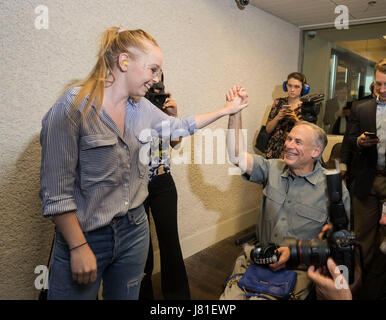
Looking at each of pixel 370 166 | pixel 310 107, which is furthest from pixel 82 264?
pixel 370 166

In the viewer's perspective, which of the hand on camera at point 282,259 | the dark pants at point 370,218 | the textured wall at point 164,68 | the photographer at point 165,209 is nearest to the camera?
the hand on camera at point 282,259

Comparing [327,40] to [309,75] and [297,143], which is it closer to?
[309,75]

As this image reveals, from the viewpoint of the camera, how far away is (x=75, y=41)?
1706 millimetres

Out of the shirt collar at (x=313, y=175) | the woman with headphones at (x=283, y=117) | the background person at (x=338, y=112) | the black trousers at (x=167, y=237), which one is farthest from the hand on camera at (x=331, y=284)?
the background person at (x=338, y=112)

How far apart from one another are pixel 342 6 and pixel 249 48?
0.95 meters

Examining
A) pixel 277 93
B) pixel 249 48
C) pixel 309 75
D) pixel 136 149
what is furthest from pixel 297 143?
pixel 309 75

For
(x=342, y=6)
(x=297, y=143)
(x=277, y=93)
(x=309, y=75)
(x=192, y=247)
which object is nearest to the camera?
(x=297, y=143)

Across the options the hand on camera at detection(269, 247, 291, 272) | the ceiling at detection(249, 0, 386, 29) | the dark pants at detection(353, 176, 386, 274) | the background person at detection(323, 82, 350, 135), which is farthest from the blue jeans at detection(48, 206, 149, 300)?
the background person at detection(323, 82, 350, 135)

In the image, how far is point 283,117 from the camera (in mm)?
2609

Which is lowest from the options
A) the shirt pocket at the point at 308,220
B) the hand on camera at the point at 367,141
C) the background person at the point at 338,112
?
the shirt pocket at the point at 308,220

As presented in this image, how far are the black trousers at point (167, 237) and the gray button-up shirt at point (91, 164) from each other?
0.68 m

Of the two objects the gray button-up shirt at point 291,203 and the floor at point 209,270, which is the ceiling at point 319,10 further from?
the floor at point 209,270

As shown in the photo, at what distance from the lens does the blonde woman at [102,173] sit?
2.79 ft
